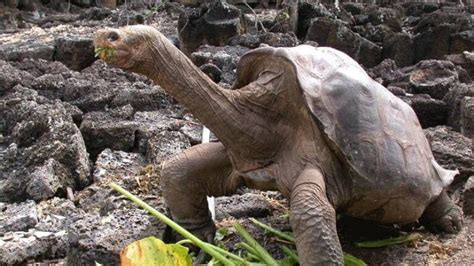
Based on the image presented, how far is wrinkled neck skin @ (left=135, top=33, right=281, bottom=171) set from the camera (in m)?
2.45

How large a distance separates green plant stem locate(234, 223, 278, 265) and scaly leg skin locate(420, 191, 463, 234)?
82 centimetres

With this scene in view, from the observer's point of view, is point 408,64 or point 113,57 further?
point 408,64

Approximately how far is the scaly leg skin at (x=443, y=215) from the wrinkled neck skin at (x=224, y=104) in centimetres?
81

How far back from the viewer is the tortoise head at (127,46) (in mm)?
2234

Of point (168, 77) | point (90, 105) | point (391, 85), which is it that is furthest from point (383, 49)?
point (168, 77)

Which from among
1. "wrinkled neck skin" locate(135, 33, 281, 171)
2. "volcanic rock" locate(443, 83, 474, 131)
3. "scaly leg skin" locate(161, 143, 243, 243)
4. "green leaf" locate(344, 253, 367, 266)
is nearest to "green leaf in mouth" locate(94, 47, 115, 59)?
"wrinkled neck skin" locate(135, 33, 281, 171)

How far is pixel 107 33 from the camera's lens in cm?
224

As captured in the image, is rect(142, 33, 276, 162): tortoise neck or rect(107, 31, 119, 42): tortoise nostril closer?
rect(107, 31, 119, 42): tortoise nostril

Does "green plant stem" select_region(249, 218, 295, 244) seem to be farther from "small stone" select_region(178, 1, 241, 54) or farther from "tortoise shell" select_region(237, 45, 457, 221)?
"small stone" select_region(178, 1, 241, 54)

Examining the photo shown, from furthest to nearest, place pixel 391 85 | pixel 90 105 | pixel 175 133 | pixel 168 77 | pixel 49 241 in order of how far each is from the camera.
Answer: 1. pixel 391 85
2. pixel 90 105
3. pixel 175 133
4. pixel 49 241
5. pixel 168 77

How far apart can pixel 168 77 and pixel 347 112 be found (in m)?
0.66

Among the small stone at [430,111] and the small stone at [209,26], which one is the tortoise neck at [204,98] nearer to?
the small stone at [430,111]

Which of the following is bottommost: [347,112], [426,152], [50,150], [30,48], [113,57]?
[30,48]

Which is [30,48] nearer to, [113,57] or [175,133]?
[175,133]
